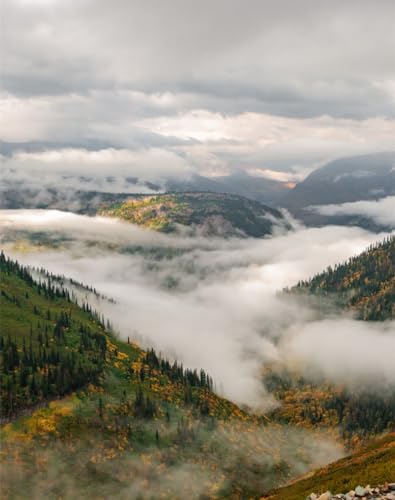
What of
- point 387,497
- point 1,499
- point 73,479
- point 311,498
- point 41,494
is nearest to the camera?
point 387,497

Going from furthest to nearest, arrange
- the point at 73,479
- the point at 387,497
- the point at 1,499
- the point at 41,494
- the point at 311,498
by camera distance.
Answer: the point at 73,479 < the point at 41,494 < the point at 1,499 < the point at 311,498 < the point at 387,497

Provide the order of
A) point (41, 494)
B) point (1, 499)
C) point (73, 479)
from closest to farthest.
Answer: point (1, 499) < point (41, 494) < point (73, 479)

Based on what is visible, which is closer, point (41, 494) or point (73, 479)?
point (41, 494)

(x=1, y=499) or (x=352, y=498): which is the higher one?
(x=352, y=498)

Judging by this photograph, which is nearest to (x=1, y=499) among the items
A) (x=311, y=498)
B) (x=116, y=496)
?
(x=116, y=496)

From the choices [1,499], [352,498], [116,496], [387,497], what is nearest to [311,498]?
[352,498]

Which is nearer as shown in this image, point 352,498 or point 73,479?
point 352,498

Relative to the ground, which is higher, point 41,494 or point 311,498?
point 311,498

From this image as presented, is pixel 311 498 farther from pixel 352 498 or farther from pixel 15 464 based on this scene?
pixel 15 464

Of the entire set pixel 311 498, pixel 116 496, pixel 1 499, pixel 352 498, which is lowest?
pixel 116 496

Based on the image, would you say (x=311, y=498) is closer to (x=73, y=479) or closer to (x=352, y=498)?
(x=352, y=498)
